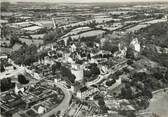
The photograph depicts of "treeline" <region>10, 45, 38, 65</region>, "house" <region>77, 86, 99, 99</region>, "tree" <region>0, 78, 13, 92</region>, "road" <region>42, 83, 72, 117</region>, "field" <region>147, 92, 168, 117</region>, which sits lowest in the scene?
"field" <region>147, 92, 168, 117</region>

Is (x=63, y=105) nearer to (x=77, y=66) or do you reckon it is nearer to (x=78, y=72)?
(x=78, y=72)

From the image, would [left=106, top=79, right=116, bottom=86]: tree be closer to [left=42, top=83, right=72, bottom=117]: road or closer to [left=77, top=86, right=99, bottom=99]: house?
[left=77, top=86, right=99, bottom=99]: house

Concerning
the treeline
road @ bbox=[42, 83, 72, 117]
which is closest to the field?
road @ bbox=[42, 83, 72, 117]

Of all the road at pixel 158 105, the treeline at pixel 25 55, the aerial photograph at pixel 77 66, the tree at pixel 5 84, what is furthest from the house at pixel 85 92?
the treeline at pixel 25 55

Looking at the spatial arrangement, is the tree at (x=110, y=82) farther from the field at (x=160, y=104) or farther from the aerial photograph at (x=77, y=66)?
the field at (x=160, y=104)

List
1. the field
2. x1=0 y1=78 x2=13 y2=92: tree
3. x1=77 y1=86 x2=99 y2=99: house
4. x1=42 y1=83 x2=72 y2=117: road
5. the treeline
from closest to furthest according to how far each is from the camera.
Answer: x1=42 y1=83 x2=72 y2=117: road
the field
x1=77 y1=86 x2=99 y2=99: house
x1=0 y1=78 x2=13 y2=92: tree
the treeline

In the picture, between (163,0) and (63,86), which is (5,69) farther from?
(163,0)

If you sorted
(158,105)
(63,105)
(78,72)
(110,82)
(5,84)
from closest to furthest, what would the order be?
1. (63,105)
2. (158,105)
3. (5,84)
4. (110,82)
5. (78,72)

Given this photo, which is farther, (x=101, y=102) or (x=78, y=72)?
(x=78, y=72)

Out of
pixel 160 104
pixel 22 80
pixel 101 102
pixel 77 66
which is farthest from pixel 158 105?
pixel 22 80

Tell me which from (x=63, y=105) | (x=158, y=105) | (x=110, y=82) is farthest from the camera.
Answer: (x=110, y=82)
